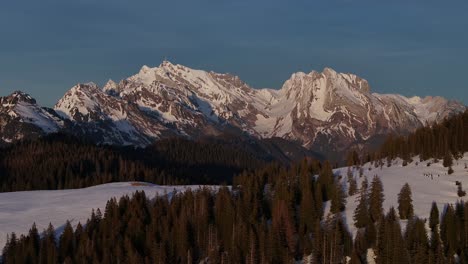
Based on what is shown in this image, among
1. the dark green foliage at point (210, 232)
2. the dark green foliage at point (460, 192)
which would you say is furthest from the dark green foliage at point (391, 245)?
the dark green foliage at point (460, 192)

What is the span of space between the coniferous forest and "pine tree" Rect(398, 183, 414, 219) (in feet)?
0.62

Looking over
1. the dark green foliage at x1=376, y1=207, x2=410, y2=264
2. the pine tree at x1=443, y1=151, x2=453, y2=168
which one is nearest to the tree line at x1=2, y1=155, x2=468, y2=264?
the dark green foliage at x1=376, y1=207, x2=410, y2=264

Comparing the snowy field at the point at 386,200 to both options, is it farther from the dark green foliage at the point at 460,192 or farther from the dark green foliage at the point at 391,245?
the dark green foliage at the point at 391,245

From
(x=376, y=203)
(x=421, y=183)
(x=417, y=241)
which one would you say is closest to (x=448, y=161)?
(x=421, y=183)

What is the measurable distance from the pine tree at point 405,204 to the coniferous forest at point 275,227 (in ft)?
0.62

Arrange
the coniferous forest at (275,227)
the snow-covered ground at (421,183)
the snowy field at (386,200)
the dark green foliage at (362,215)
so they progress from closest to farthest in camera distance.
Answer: the coniferous forest at (275,227) → the dark green foliage at (362,215) → the snow-covered ground at (421,183) → the snowy field at (386,200)

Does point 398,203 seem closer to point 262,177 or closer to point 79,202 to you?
point 262,177

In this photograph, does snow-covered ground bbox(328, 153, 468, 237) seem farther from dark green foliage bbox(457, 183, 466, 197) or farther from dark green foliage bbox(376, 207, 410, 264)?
dark green foliage bbox(376, 207, 410, 264)

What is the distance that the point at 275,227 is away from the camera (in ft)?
406

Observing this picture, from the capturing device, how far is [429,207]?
123 metres

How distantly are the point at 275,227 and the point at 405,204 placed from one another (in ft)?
75.1

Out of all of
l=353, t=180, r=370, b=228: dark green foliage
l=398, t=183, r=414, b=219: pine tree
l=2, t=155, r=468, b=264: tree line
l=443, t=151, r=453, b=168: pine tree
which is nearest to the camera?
l=2, t=155, r=468, b=264: tree line

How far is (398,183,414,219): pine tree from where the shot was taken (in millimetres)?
120375

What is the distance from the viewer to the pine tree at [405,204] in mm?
120375
